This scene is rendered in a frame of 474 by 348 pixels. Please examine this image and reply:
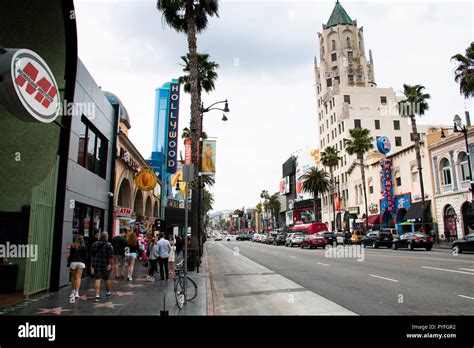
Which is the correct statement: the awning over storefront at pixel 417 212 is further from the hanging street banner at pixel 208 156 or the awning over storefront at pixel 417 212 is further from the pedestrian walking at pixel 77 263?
the pedestrian walking at pixel 77 263

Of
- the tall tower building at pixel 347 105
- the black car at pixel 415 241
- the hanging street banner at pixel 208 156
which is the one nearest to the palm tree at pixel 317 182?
the tall tower building at pixel 347 105

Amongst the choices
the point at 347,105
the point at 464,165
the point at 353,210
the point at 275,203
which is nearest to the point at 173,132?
the point at 464,165

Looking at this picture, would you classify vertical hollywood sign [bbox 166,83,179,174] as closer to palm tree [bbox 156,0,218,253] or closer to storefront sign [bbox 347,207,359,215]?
palm tree [bbox 156,0,218,253]

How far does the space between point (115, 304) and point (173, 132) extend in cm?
2682

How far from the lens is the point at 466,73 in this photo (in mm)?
31062

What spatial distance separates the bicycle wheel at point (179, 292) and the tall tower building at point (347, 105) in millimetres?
50368

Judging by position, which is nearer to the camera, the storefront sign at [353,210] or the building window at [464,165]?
the building window at [464,165]

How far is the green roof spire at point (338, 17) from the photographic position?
91375mm

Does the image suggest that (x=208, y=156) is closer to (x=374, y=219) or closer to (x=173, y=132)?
(x=173, y=132)

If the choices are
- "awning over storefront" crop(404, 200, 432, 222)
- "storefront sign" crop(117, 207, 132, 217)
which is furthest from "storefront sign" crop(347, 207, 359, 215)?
"storefront sign" crop(117, 207, 132, 217)
